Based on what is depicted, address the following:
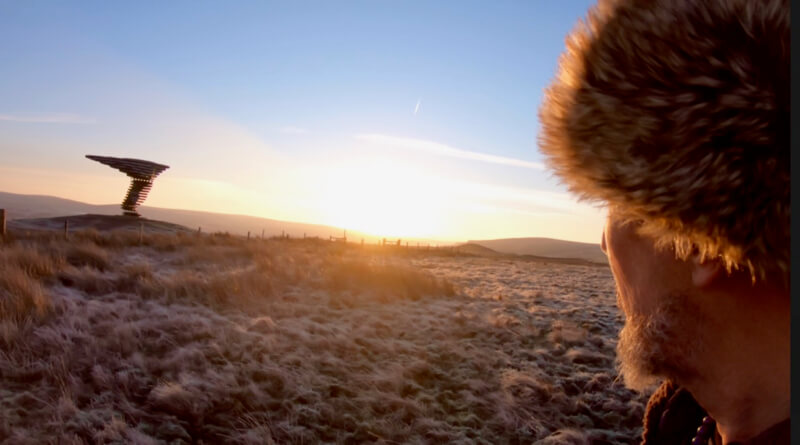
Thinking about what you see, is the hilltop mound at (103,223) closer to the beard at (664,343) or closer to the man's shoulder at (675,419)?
the man's shoulder at (675,419)

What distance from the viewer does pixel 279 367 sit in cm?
470

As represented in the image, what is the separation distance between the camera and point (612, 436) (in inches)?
155

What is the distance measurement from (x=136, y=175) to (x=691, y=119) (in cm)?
2902

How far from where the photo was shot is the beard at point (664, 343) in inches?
44.3

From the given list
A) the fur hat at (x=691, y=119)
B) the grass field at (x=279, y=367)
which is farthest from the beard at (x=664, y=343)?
the grass field at (x=279, y=367)

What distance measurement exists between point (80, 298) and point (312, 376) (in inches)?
191

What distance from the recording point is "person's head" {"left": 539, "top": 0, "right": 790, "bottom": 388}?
854mm

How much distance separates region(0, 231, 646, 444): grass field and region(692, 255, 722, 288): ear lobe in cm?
321

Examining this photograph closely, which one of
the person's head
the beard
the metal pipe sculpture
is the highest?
the metal pipe sculpture

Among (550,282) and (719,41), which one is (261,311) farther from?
(550,282)

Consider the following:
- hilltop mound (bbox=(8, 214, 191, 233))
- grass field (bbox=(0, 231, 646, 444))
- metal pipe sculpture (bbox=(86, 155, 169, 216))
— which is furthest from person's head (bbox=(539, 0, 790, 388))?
metal pipe sculpture (bbox=(86, 155, 169, 216))

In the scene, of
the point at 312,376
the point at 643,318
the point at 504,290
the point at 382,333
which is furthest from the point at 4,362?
the point at 504,290

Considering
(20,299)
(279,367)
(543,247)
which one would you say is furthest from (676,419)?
(543,247)

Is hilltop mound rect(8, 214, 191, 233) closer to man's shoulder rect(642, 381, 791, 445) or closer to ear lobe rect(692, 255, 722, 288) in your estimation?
man's shoulder rect(642, 381, 791, 445)
